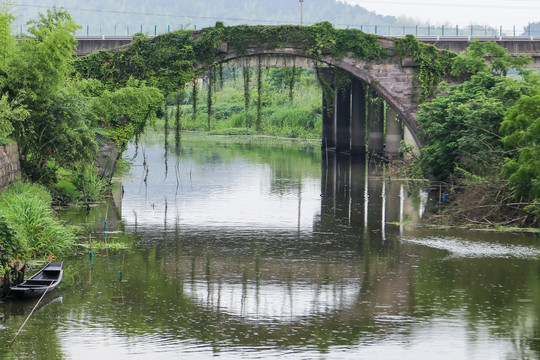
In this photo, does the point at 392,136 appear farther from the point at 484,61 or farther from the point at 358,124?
the point at 484,61

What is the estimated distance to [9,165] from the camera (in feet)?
95.6

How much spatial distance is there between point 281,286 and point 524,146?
41.8 ft

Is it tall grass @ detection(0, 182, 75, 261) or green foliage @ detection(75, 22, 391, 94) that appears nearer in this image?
tall grass @ detection(0, 182, 75, 261)

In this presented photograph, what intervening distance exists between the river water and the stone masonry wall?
244 cm

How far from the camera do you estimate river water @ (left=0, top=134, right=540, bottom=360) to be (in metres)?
16.5

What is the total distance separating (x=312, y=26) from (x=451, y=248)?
58.4ft

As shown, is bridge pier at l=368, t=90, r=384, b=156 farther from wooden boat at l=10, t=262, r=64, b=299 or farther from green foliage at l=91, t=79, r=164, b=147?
wooden boat at l=10, t=262, r=64, b=299

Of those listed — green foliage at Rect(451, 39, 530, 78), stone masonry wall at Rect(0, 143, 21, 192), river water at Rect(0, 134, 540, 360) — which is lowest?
river water at Rect(0, 134, 540, 360)

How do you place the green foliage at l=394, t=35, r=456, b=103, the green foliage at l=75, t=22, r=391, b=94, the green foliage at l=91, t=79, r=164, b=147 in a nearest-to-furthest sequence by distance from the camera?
the green foliage at l=91, t=79, r=164, b=147 < the green foliage at l=75, t=22, r=391, b=94 < the green foliage at l=394, t=35, r=456, b=103

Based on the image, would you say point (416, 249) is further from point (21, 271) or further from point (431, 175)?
point (431, 175)

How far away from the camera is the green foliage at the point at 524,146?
28000mm

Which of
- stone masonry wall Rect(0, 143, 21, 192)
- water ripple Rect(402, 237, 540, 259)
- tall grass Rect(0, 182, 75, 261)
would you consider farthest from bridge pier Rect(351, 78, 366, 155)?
tall grass Rect(0, 182, 75, 261)

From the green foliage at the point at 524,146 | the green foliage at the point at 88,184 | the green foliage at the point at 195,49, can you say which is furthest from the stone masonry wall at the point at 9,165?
the green foliage at the point at 524,146

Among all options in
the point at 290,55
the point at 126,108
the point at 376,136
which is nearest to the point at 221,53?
the point at 290,55
